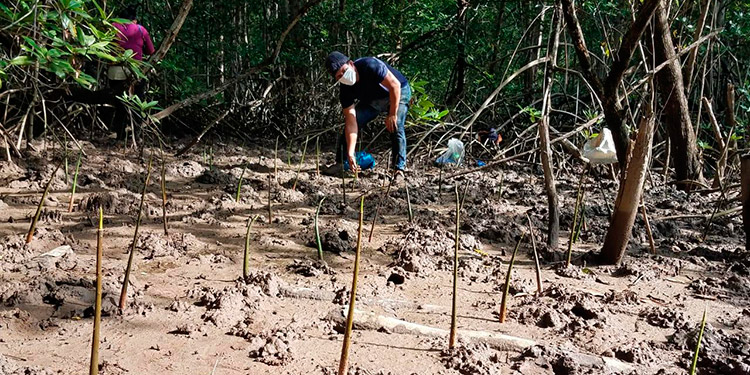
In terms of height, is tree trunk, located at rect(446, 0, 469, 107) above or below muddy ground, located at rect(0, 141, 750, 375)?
above

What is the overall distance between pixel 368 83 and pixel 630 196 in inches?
91.7

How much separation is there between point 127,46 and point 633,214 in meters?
3.98

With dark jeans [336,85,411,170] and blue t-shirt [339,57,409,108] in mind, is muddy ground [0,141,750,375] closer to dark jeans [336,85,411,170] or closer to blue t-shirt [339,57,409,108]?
dark jeans [336,85,411,170]

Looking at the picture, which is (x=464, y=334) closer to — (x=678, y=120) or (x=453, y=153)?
(x=678, y=120)

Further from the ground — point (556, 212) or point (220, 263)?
point (556, 212)

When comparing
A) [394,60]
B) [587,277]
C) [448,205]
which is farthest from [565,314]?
[394,60]

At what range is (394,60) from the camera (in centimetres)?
627

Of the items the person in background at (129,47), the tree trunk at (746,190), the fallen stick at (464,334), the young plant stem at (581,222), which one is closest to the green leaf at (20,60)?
the fallen stick at (464,334)

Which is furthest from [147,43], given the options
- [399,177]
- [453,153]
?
[453,153]

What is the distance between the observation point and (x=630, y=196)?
2.49m

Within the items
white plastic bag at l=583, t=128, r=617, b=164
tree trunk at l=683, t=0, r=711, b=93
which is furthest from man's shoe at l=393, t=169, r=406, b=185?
tree trunk at l=683, t=0, r=711, b=93

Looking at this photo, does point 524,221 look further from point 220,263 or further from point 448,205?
point 220,263

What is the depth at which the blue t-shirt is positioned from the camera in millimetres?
4215

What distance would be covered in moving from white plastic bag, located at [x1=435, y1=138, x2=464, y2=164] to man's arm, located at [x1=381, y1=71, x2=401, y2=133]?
0.99 metres
